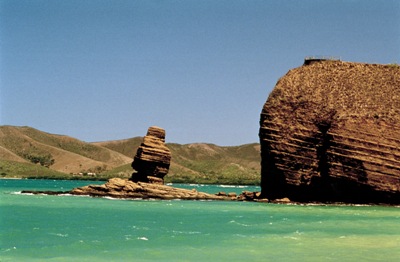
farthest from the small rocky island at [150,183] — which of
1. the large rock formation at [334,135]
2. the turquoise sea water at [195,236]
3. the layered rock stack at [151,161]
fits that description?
the turquoise sea water at [195,236]

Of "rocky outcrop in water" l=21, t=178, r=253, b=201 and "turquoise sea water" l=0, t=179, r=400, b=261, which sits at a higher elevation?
"rocky outcrop in water" l=21, t=178, r=253, b=201

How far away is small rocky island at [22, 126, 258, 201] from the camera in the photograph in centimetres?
6925

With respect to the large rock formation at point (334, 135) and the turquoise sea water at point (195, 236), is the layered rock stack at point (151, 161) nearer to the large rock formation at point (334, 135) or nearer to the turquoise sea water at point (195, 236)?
the large rock formation at point (334, 135)

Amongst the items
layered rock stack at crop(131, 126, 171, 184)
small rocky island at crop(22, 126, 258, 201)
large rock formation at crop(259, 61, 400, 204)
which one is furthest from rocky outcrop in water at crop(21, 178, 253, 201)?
large rock formation at crop(259, 61, 400, 204)

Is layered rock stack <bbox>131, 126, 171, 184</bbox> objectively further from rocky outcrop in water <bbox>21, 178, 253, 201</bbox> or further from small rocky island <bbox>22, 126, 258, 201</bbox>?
rocky outcrop in water <bbox>21, 178, 253, 201</bbox>

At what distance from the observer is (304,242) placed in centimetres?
2872

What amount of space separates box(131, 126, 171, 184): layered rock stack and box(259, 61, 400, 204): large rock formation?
41.6ft

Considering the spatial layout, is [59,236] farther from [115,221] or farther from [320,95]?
[320,95]

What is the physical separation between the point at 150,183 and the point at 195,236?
40344mm

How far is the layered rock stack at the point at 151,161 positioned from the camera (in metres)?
Result: 70.6

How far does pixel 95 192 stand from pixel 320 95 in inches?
1076

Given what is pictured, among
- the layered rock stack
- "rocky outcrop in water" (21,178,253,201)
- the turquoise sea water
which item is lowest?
the turquoise sea water

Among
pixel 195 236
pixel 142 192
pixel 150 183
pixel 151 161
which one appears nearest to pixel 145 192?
pixel 142 192

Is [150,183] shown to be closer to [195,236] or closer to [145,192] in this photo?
[145,192]
